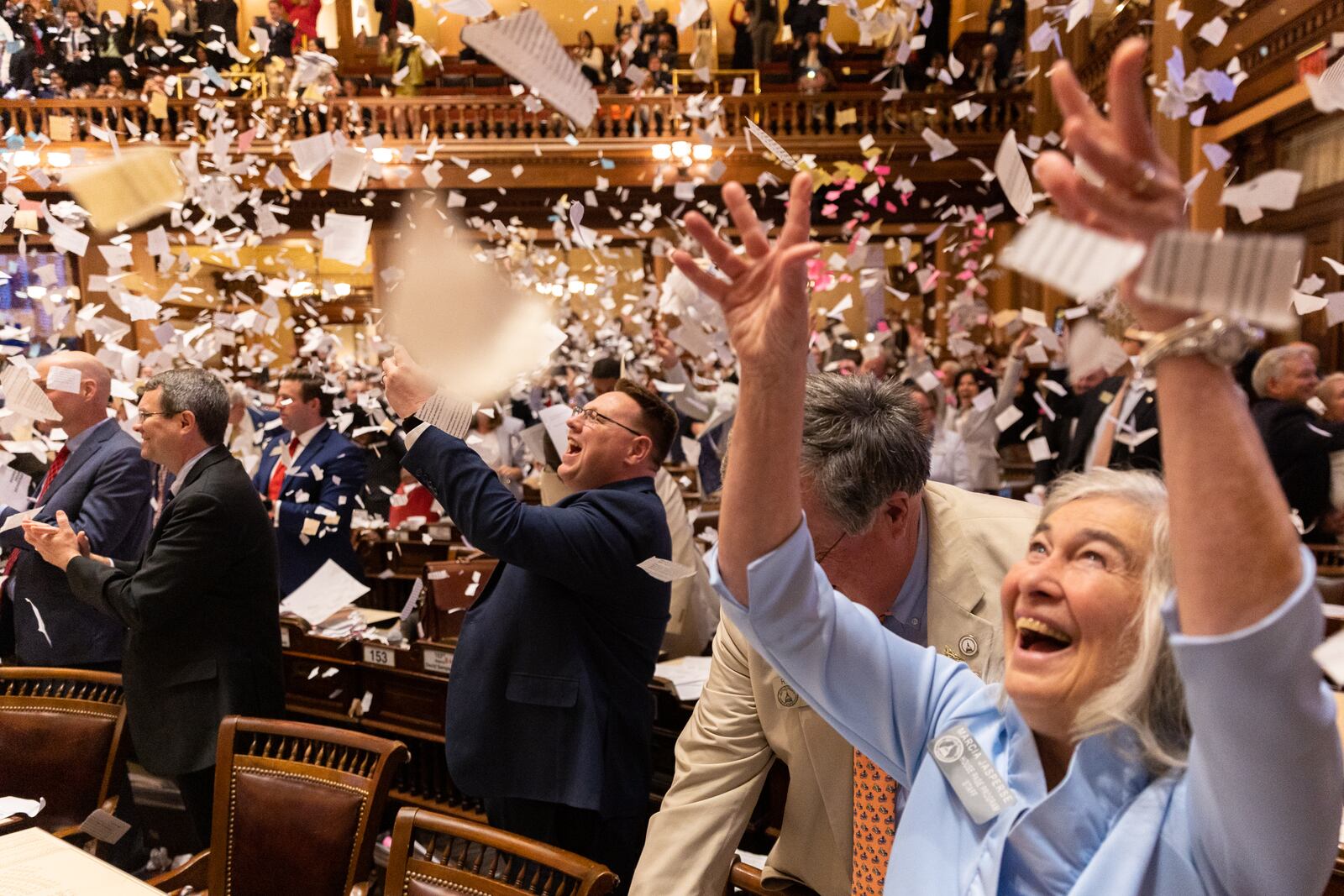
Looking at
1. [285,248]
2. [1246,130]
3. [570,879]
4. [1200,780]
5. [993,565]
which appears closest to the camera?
[1200,780]

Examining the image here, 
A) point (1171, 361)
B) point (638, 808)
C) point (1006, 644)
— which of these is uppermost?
point (1171, 361)

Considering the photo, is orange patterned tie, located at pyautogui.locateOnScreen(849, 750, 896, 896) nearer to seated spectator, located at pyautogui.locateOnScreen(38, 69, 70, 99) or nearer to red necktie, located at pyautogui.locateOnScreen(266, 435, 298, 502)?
red necktie, located at pyautogui.locateOnScreen(266, 435, 298, 502)

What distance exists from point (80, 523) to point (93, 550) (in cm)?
11

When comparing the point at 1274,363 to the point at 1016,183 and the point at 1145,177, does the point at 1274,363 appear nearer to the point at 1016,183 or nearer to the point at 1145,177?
the point at 1016,183

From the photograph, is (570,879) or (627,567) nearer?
(570,879)

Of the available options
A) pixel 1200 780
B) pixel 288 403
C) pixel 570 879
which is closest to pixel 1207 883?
pixel 1200 780

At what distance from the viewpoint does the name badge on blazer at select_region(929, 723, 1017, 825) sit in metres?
1.08

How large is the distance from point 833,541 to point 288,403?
339 centimetres

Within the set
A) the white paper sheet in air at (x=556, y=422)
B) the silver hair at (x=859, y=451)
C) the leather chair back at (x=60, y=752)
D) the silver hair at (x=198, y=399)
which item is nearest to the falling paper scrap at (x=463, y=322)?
the white paper sheet in air at (x=556, y=422)

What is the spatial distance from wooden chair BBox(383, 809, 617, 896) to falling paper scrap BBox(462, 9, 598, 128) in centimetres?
120

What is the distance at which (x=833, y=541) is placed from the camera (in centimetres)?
164

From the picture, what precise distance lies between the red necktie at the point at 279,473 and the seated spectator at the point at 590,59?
318 inches

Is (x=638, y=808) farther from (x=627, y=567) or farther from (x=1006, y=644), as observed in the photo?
(x=1006, y=644)

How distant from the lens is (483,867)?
6.22 ft
